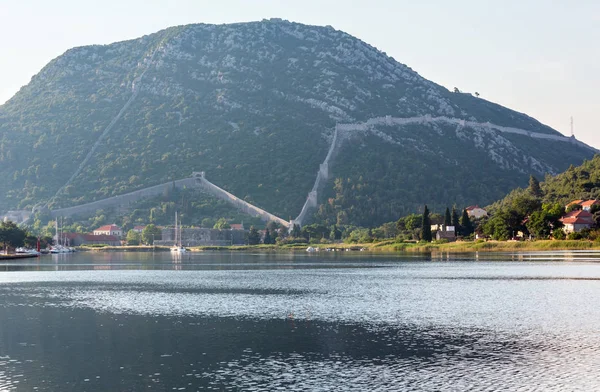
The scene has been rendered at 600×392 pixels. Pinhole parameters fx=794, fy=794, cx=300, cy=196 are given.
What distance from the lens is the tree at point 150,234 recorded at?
601 ft

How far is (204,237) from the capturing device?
18200 cm

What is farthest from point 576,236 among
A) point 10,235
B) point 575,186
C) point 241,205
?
point 241,205

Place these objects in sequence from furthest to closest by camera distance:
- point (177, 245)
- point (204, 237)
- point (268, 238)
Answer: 1. point (204, 237)
2. point (177, 245)
3. point (268, 238)

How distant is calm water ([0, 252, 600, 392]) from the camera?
2436 centimetres

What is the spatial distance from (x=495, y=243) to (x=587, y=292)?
70.1 metres

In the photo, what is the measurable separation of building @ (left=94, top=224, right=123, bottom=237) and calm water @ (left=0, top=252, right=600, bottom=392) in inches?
5215

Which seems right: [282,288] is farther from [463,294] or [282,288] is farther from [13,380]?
[13,380]

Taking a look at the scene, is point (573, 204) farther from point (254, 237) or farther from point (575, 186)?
point (254, 237)

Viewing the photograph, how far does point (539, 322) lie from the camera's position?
3578 cm

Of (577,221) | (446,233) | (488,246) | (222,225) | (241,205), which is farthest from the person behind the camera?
(241,205)

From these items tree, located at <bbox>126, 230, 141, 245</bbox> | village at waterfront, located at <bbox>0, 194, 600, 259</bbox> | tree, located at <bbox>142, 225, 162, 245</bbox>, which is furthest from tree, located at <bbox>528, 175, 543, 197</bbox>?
tree, located at <bbox>126, 230, 141, 245</bbox>

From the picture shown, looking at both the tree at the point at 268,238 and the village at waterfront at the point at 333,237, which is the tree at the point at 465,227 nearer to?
the village at waterfront at the point at 333,237

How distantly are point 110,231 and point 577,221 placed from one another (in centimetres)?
11534

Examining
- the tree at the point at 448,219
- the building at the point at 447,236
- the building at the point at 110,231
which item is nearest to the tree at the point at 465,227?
the building at the point at 447,236
